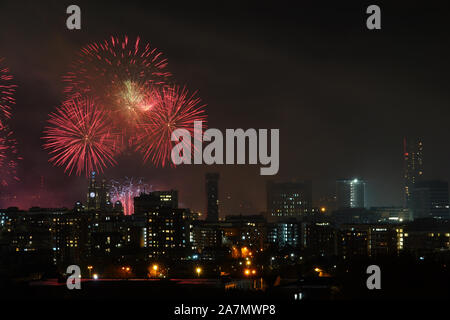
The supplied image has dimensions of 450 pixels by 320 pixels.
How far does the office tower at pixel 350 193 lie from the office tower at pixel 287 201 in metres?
19.5

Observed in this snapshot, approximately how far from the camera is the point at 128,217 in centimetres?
6588

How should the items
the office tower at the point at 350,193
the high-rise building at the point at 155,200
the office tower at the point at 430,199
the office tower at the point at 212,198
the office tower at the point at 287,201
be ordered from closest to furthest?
the high-rise building at the point at 155,200 → the office tower at the point at 212,198 → the office tower at the point at 287,201 → the office tower at the point at 430,199 → the office tower at the point at 350,193

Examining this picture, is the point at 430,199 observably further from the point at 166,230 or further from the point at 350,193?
the point at 166,230

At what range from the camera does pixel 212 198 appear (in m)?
87.0

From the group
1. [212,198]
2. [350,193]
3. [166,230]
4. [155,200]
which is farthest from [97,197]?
[350,193]

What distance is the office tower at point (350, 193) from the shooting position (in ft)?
360

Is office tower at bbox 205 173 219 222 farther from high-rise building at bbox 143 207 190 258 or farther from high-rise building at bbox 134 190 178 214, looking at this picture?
high-rise building at bbox 143 207 190 258

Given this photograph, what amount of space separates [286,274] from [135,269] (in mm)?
8654

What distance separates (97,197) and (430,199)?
5558cm

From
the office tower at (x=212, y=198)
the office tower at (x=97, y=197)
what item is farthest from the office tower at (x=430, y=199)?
the office tower at (x=97, y=197)

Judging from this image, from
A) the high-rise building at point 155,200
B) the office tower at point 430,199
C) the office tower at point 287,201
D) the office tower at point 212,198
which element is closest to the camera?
the high-rise building at point 155,200

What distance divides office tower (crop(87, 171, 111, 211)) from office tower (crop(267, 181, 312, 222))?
23.4 m

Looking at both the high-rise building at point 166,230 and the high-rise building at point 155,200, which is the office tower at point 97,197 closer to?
the high-rise building at point 155,200

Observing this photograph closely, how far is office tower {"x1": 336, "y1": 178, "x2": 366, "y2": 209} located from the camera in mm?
109875
